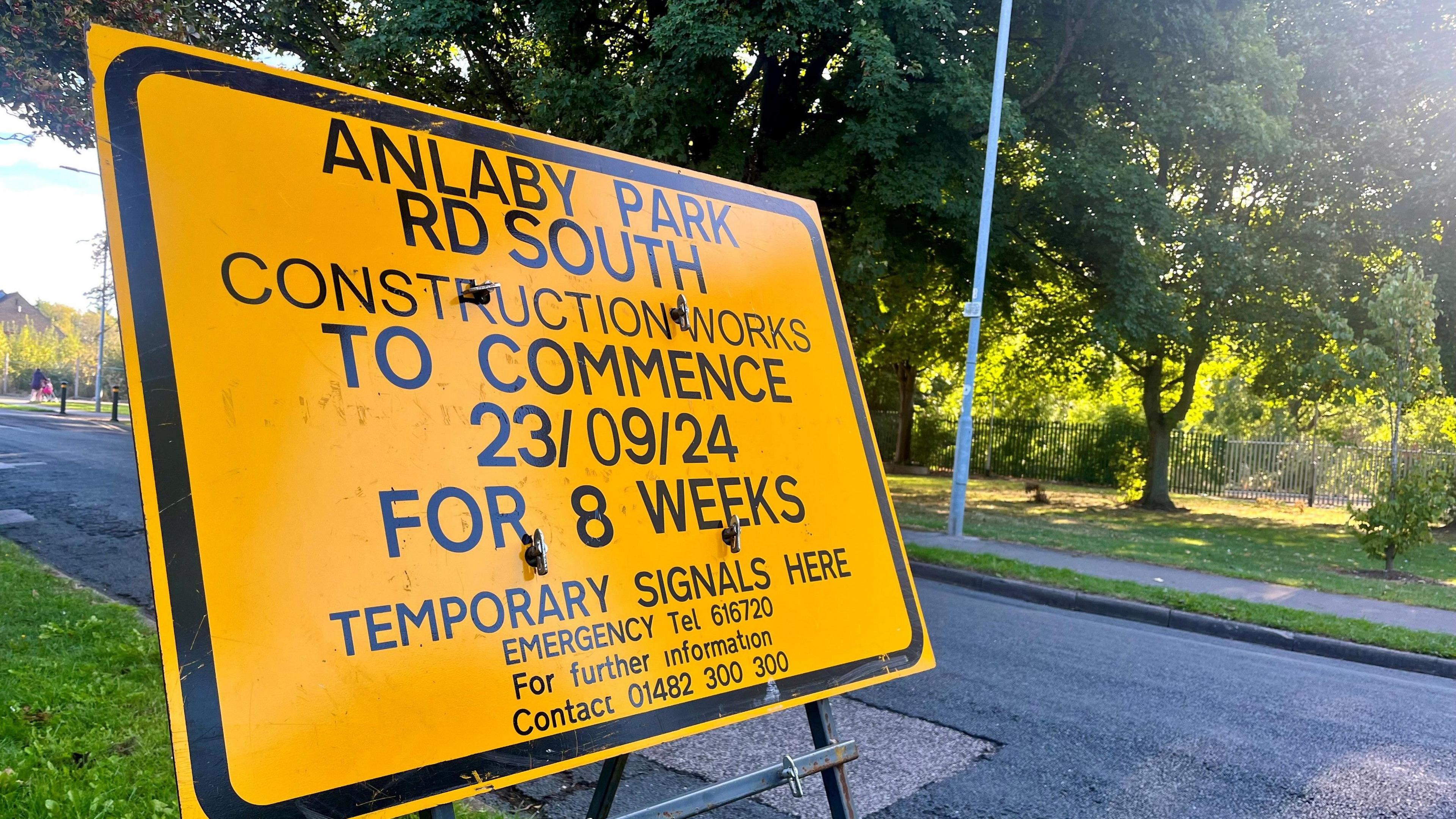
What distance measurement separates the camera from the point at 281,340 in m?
1.68

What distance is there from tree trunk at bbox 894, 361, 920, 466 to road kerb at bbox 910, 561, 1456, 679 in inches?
810

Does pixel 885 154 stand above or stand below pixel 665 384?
above

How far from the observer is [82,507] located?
9945 millimetres

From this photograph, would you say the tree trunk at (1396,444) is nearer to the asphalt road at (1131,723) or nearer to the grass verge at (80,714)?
the asphalt road at (1131,723)

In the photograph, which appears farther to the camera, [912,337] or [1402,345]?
[912,337]

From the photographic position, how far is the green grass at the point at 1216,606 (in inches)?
287

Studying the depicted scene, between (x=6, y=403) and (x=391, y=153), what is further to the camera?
(x=6, y=403)

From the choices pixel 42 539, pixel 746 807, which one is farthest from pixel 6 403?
pixel 746 807

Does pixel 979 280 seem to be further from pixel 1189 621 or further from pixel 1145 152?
pixel 1145 152

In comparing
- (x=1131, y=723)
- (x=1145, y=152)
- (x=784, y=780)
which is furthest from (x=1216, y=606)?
(x=1145, y=152)

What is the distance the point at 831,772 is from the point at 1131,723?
334 centimetres

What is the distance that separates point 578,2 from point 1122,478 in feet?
58.7

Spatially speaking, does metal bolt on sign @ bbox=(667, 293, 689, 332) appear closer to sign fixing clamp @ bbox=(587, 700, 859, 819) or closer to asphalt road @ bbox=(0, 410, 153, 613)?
sign fixing clamp @ bbox=(587, 700, 859, 819)

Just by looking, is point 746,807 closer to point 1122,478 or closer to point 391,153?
point 391,153
